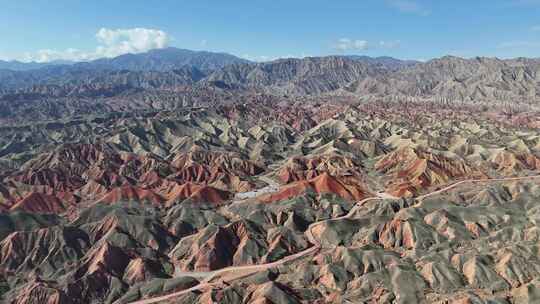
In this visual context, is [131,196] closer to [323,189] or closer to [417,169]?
[323,189]

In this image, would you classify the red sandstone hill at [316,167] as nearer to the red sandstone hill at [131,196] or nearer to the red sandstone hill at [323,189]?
the red sandstone hill at [323,189]

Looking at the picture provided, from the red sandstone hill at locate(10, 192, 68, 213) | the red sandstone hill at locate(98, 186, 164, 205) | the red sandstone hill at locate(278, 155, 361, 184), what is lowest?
the red sandstone hill at locate(10, 192, 68, 213)

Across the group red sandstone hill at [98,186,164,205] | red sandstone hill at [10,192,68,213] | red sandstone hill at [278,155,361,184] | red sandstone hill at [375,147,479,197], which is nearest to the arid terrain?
red sandstone hill at [10,192,68,213]

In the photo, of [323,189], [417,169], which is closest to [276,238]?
[323,189]

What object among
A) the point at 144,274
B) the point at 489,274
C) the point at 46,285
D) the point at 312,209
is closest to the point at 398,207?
the point at 312,209

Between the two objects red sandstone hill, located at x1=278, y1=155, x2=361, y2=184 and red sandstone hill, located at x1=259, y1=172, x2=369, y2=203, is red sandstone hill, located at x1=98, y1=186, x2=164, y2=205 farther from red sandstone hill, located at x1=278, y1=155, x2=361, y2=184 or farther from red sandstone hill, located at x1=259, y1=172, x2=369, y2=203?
red sandstone hill, located at x1=278, y1=155, x2=361, y2=184

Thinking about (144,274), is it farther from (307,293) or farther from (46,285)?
(307,293)

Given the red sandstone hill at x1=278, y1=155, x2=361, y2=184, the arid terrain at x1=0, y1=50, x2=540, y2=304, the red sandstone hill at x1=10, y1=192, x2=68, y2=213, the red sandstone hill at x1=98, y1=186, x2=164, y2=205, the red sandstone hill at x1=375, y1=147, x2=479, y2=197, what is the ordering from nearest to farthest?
the arid terrain at x1=0, y1=50, x2=540, y2=304
the red sandstone hill at x1=10, y1=192, x2=68, y2=213
the red sandstone hill at x1=98, y1=186, x2=164, y2=205
the red sandstone hill at x1=375, y1=147, x2=479, y2=197
the red sandstone hill at x1=278, y1=155, x2=361, y2=184

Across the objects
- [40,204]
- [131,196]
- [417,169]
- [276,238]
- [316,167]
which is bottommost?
[40,204]
